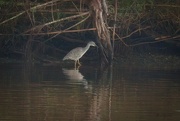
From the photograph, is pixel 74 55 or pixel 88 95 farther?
pixel 74 55

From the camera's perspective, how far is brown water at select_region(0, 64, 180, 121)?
461 inches

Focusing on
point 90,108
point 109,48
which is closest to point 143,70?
point 109,48

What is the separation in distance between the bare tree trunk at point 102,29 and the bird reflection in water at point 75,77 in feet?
7.10

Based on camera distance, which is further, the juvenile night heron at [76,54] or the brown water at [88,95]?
the juvenile night heron at [76,54]

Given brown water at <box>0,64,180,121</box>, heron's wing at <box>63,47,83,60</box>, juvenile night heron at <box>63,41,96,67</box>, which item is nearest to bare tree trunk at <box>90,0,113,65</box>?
juvenile night heron at <box>63,41,96,67</box>

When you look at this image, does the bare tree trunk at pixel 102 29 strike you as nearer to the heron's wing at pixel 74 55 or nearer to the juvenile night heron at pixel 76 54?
the juvenile night heron at pixel 76 54

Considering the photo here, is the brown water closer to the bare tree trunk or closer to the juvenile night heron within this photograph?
the bare tree trunk

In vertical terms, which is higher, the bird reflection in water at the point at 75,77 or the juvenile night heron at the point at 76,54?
the juvenile night heron at the point at 76,54

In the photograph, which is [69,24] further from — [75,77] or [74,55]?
[75,77]

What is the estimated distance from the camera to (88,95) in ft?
46.1

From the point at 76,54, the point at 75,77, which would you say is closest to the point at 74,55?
the point at 76,54

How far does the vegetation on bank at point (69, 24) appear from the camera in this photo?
21672 millimetres

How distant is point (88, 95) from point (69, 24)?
10.1 meters

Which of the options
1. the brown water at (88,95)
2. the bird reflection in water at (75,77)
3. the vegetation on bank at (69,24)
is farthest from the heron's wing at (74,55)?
the brown water at (88,95)
